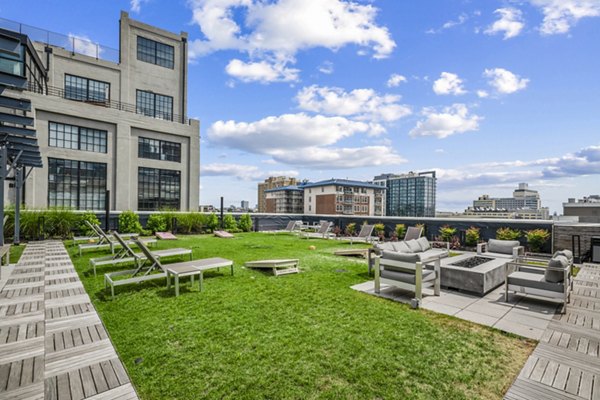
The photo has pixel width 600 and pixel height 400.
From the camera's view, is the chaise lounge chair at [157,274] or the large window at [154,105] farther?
the large window at [154,105]

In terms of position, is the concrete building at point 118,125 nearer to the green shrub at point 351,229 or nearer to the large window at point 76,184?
the large window at point 76,184

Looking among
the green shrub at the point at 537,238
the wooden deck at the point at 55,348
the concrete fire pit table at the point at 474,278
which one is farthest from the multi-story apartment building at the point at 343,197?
the wooden deck at the point at 55,348

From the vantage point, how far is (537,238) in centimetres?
1091

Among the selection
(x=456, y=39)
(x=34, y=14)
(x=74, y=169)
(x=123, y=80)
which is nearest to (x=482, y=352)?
(x=456, y=39)

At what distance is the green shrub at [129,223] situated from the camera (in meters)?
16.0

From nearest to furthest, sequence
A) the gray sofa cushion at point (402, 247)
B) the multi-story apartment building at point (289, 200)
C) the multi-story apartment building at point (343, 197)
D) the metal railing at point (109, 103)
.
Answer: the gray sofa cushion at point (402, 247), the metal railing at point (109, 103), the multi-story apartment building at point (343, 197), the multi-story apartment building at point (289, 200)

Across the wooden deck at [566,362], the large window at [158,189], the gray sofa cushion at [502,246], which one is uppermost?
the large window at [158,189]

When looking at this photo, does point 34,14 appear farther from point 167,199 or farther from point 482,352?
point 482,352

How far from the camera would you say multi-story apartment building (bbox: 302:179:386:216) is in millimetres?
68750

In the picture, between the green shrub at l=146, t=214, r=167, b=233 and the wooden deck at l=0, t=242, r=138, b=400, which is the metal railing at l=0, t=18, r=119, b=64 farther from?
the wooden deck at l=0, t=242, r=138, b=400

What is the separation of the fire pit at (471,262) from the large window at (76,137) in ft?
75.2

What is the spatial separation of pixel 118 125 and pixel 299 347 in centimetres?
2308

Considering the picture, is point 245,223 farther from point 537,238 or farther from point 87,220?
point 537,238

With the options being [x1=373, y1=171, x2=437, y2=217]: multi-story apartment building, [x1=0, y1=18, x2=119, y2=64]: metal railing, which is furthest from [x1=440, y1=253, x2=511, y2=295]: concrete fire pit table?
[x1=373, y1=171, x2=437, y2=217]: multi-story apartment building
